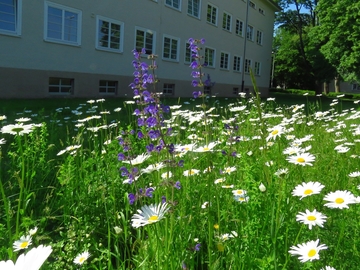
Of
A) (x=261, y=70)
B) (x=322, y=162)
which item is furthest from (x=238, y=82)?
→ (x=322, y=162)

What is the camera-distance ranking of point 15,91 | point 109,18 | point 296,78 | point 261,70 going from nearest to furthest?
point 15,91 < point 109,18 < point 261,70 < point 296,78

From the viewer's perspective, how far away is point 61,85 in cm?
1407

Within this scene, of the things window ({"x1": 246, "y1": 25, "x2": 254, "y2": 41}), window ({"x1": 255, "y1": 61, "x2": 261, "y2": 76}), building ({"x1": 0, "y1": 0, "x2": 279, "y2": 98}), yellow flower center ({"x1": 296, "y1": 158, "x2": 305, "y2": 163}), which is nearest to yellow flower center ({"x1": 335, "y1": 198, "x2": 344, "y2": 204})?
yellow flower center ({"x1": 296, "y1": 158, "x2": 305, "y2": 163})

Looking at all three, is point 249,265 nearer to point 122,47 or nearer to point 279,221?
point 279,221

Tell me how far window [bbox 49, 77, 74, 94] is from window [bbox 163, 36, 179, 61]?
6.65m

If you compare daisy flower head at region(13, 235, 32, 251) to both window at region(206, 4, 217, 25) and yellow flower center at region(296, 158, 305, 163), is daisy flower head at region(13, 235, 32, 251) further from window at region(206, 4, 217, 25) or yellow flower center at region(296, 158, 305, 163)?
window at region(206, 4, 217, 25)

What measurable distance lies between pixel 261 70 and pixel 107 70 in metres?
20.0

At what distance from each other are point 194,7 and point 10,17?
12730mm

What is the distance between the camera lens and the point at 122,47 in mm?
16469

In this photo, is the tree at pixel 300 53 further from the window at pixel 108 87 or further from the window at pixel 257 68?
the window at pixel 108 87

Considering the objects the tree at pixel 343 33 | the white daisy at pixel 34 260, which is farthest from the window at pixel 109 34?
the tree at pixel 343 33

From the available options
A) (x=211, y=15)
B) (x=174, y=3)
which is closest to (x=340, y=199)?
(x=174, y=3)

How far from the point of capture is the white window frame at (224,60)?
26047mm

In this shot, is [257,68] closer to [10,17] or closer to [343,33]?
[343,33]
